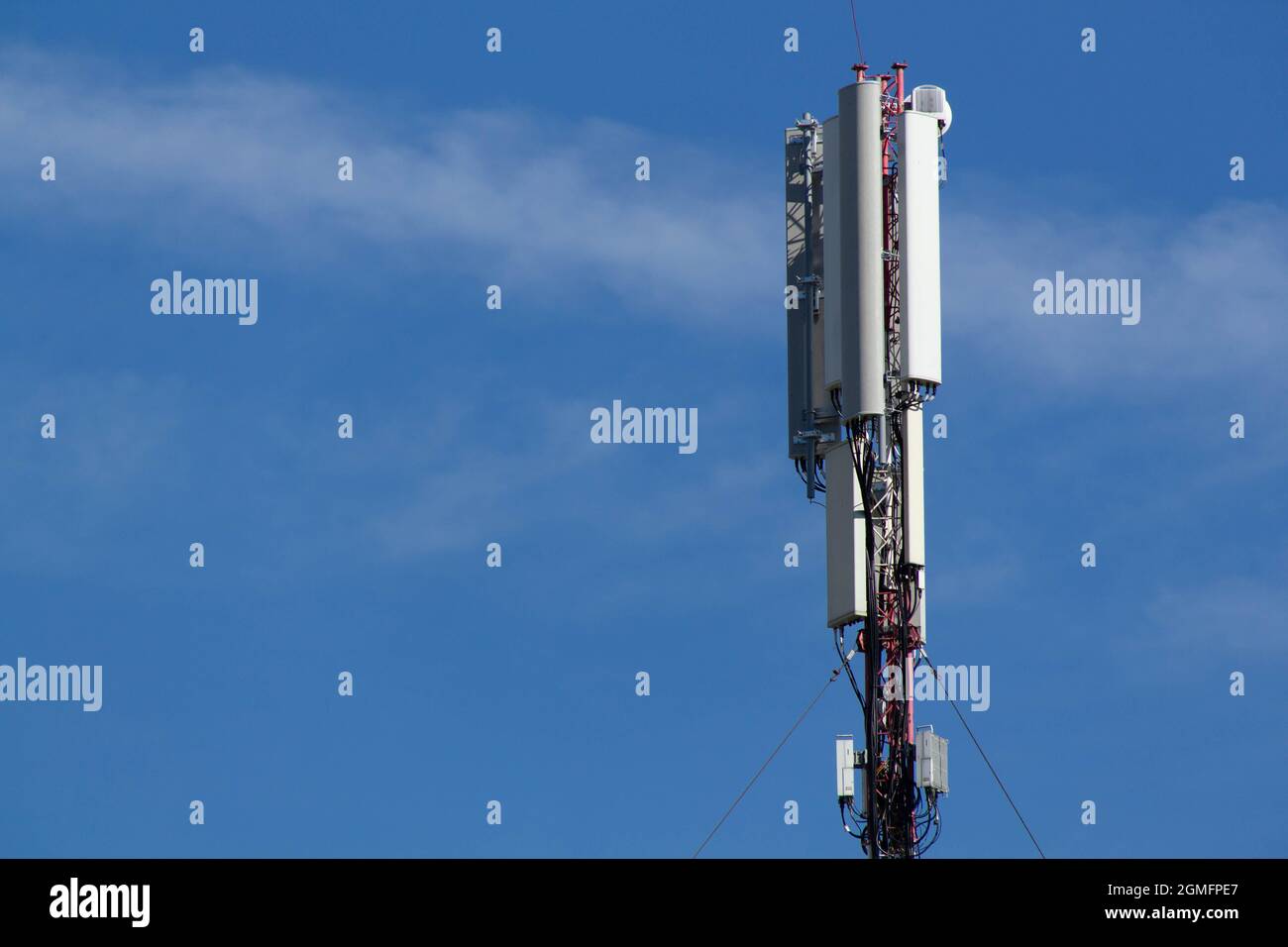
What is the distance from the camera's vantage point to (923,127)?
109375 millimetres

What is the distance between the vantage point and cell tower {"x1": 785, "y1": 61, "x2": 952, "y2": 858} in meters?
107

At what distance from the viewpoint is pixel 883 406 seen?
108 metres

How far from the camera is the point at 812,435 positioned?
365ft

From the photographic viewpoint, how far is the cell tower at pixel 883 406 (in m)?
107
